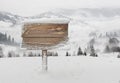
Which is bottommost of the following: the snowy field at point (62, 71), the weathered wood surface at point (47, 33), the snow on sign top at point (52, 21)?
the snowy field at point (62, 71)

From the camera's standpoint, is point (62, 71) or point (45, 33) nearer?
point (45, 33)

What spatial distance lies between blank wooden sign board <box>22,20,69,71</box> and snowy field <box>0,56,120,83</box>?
3.56 ft

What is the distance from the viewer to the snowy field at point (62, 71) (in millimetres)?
11586

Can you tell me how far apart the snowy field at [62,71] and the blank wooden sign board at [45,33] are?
108 centimetres

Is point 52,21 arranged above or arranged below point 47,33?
above

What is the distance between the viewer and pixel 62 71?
41.4 ft

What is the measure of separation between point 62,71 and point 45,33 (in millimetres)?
1772

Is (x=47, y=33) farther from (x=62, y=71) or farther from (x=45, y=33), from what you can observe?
(x=62, y=71)

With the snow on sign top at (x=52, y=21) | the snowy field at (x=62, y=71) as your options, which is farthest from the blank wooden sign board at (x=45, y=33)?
the snowy field at (x=62, y=71)

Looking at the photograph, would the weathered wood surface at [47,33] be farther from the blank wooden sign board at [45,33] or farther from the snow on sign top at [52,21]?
the snow on sign top at [52,21]

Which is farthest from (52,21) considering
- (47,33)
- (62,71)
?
(62,71)

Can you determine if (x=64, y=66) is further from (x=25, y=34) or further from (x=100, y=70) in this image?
(x=25, y=34)

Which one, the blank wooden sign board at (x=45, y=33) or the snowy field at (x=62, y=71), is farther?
the blank wooden sign board at (x=45, y=33)

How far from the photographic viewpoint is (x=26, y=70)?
511 inches
